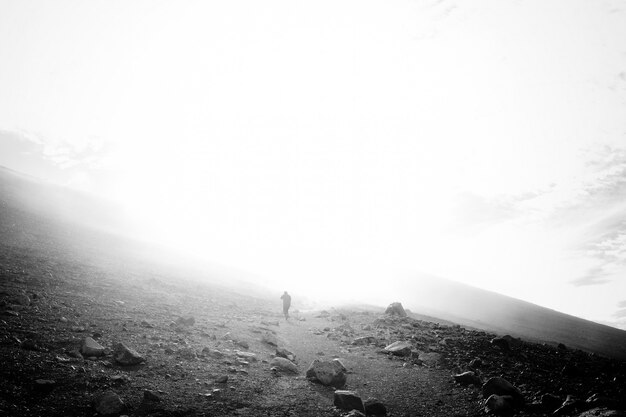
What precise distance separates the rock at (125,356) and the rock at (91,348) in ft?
1.47

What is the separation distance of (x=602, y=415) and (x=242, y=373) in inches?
448

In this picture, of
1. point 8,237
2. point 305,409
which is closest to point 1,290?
point 305,409

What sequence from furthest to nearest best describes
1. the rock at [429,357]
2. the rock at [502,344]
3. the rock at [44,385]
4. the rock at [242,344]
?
1. the rock at [502,344]
2. the rock at [429,357]
3. the rock at [242,344]
4. the rock at [44,385]

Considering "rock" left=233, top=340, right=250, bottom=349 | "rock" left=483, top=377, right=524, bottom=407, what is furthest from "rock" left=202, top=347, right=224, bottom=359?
"rock" left=483, top=377, right=524, bottom=407

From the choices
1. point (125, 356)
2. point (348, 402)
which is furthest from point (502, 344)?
point (125, 356)

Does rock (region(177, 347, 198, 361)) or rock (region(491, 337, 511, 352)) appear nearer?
rock (region(177, 347, 198, 361))

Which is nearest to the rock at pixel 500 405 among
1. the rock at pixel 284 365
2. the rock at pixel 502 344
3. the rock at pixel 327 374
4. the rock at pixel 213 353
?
the rock at pixel 327 374

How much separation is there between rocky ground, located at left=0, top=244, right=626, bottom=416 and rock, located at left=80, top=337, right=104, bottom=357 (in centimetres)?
4

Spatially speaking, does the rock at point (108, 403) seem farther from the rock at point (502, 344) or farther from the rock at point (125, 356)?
the rock at point (502, 344)

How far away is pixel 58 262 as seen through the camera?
22.4 metres

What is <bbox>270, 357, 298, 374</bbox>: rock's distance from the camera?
13.2 metres

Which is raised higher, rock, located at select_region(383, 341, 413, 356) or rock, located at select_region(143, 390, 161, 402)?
Answer: rock, located at select_region(383, 341, 413, 356)

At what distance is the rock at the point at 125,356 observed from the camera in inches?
→ 404

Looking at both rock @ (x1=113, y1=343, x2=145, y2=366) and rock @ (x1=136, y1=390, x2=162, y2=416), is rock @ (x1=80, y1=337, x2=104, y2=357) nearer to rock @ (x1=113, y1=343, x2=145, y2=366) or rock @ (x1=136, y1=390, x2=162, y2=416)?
rock @ (x1=113, y1=343, x2=145, y2=366)
